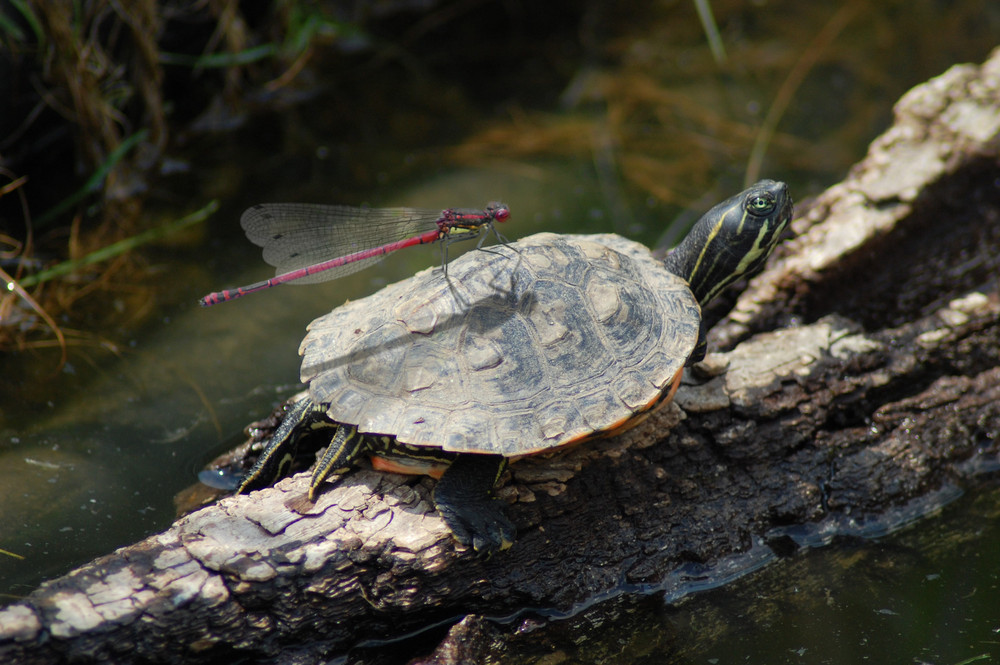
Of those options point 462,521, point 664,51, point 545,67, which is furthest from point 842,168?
point 462,521

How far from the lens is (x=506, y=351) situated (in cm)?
272

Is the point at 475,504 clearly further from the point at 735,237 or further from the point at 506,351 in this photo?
the point at 735,237

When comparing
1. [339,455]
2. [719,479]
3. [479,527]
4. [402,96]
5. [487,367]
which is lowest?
[719,479]

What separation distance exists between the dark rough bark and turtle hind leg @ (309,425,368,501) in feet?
0.27

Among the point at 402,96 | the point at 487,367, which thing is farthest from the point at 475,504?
the point at 402,96

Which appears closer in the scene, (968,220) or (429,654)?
(429,654)

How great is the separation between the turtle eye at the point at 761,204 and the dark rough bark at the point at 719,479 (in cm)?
60

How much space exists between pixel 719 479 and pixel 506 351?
1.11m

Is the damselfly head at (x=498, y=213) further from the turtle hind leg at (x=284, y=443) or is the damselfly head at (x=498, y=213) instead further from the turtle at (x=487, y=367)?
the turtle hind leg at (x=284, y=443)

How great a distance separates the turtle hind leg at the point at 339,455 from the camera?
2.65m

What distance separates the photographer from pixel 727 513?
3.04m

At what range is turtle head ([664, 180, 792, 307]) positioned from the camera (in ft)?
10.6

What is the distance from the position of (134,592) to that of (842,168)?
5498 mm

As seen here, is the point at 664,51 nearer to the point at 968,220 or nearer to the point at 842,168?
the point at 842,168
